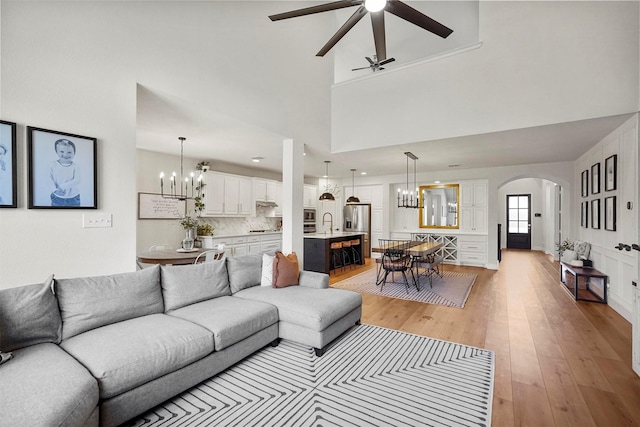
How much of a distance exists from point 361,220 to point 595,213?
5.39m

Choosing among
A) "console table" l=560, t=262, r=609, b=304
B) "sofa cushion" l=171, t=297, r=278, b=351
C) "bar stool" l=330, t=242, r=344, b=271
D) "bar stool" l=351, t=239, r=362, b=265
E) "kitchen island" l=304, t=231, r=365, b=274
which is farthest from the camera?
"bar stool" l=351, t=239, r=362, b=265

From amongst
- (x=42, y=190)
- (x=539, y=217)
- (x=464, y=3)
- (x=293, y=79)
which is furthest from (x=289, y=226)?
(x=539, y=217)

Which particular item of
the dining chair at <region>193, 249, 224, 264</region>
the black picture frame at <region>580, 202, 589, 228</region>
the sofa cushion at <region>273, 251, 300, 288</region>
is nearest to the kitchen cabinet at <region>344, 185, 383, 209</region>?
the black picture frame at <region>580, 202, 589, 228</region>

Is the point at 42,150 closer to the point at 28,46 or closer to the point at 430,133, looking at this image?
the point at 28,46

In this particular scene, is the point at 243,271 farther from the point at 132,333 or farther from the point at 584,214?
the point at 584,214

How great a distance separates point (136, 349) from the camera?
6.18ft

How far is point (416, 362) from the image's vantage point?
2.69m

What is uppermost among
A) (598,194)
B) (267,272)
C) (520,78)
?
(520,78)

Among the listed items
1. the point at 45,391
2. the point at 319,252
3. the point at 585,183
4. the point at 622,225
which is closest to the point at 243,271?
the point at 45,391

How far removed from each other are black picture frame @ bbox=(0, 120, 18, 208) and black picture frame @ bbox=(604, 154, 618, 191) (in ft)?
20.9

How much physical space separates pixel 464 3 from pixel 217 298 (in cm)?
655

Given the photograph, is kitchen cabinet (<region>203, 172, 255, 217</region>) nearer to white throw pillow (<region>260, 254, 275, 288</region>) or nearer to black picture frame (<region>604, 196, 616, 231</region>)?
white throw pillow (<region>260, 254, 275, 288</region>)

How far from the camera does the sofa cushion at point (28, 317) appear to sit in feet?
5.99

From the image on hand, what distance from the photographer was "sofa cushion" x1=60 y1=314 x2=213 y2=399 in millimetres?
1726
